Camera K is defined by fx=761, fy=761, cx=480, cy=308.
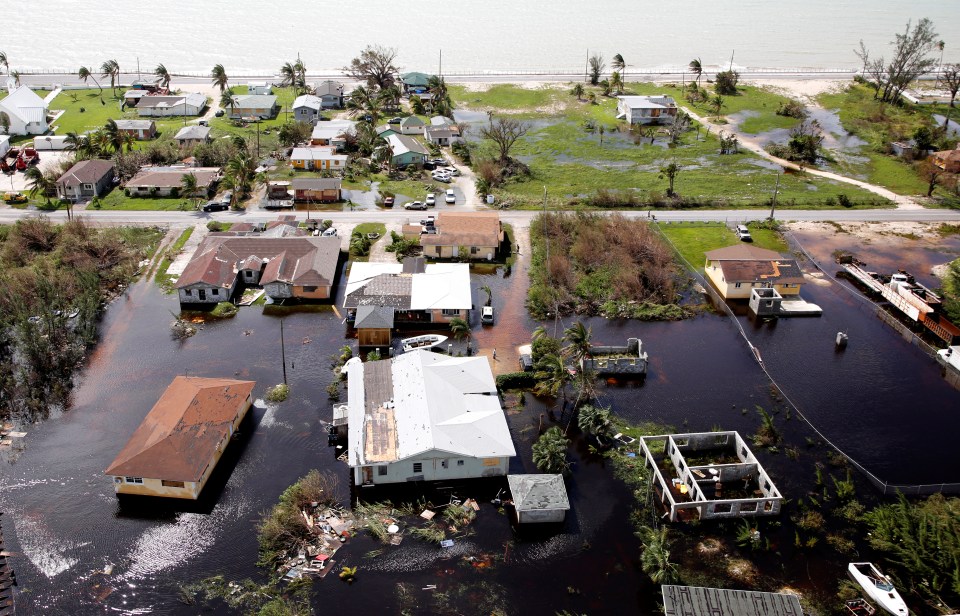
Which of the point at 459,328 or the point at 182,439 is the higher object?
the point at 459,328

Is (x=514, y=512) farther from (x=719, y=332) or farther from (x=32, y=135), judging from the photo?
(x=32, y=135)

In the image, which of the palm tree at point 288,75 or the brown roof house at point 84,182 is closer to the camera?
the brown roof house at point 84,182

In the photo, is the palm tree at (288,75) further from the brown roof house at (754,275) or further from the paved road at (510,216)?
the brown roof house at (754,275)

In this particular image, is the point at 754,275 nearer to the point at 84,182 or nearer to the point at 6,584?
the point at 6,584

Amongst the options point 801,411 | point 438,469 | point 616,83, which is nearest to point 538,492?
point 438,469

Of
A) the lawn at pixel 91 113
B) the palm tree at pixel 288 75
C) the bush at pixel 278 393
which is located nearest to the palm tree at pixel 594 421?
the bush at pixel 278 393

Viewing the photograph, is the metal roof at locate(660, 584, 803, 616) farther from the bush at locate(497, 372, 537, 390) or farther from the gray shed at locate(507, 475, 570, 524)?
the bush at locate(497, 372, 537, 390)

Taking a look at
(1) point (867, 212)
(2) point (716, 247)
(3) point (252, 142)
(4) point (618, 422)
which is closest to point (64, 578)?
(4) point (618, 422)

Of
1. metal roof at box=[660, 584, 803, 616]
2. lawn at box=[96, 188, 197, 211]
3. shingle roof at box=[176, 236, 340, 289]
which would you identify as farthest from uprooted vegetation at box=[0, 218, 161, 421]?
metal roof at box=[660, 584, 803, 616]
